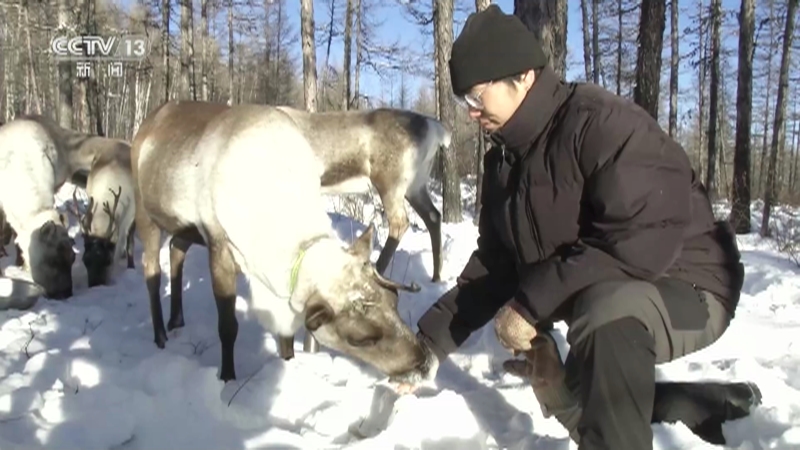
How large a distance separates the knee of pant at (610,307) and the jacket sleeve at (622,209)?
0.03 meters

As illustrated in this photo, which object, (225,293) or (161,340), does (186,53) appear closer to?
(161,340)

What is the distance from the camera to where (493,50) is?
226 centimetres

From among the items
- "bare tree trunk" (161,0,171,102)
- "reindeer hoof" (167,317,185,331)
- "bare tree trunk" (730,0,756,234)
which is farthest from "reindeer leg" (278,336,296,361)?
"bare tree trunk" (161,0,171,102)

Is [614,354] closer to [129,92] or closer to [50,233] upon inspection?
[50,233]

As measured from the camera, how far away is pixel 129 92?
48125mm

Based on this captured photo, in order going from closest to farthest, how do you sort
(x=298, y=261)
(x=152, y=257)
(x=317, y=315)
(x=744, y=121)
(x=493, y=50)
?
(x=493, y=50) < (x=317, y=315) < (x=298, y=261) < (x=152, y=257) < (x=744, y=121)

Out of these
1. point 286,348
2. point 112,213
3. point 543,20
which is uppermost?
point 543,20

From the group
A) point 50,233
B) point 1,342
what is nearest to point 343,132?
point 50,233

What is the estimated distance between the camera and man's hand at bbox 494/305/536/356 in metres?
2.26

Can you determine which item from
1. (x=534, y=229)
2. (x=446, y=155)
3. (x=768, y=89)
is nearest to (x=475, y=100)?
(x=534, y=229)

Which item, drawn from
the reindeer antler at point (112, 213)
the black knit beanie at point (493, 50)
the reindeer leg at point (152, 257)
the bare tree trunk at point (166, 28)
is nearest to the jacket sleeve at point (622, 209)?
the black knit beanie at point (493, 50)

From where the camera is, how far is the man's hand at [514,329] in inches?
88.9

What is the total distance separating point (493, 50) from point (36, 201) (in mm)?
5778

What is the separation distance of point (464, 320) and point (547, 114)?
3.15ft
